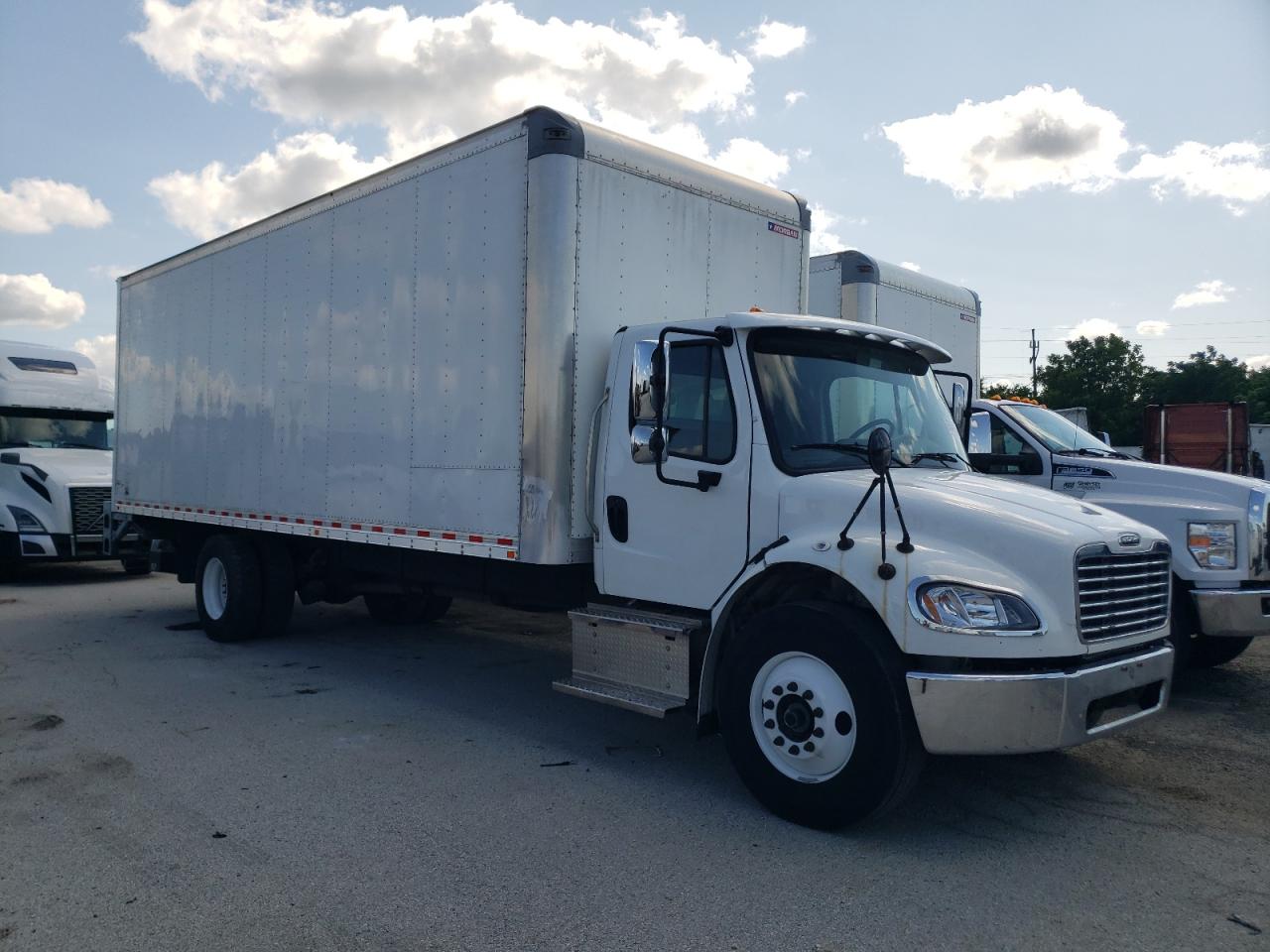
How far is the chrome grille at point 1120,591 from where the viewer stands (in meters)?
4.25

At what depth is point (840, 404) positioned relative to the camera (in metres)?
5.30

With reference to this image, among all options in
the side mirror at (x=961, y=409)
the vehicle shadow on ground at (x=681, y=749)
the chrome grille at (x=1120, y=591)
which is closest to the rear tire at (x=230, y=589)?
the vehicle shadow on ground at (x=681, y=749)

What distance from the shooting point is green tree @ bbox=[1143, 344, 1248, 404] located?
61.4 meters

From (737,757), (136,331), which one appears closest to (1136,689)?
(737,757)

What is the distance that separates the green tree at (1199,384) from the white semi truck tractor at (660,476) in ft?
207

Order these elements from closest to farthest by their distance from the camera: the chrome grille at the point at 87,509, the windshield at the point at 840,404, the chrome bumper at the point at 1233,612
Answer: the windshield at the point at 840,404
the chrome bumper at the point at 1233,612
the chrome grille at the point at 87,509

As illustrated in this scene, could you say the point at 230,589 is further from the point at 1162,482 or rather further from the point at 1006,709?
the point at 1162,482

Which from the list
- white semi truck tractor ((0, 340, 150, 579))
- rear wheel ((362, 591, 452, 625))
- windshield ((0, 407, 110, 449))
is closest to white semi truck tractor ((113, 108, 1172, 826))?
rear wheel ((362, 591, 452, 625))

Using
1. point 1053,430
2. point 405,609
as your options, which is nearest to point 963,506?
point 1053,430

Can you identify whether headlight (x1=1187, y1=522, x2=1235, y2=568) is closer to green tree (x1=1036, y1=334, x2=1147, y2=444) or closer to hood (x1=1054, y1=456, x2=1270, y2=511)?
hood (x1=1054, y1=456, x2=1270, y2=511)

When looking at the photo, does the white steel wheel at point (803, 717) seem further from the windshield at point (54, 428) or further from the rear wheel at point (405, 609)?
the windshield at point (54, 428)

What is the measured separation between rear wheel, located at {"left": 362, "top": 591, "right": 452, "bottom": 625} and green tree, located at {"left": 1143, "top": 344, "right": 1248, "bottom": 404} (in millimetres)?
61148

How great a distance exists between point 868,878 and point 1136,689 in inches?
62.3

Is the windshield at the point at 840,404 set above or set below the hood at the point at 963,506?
above
